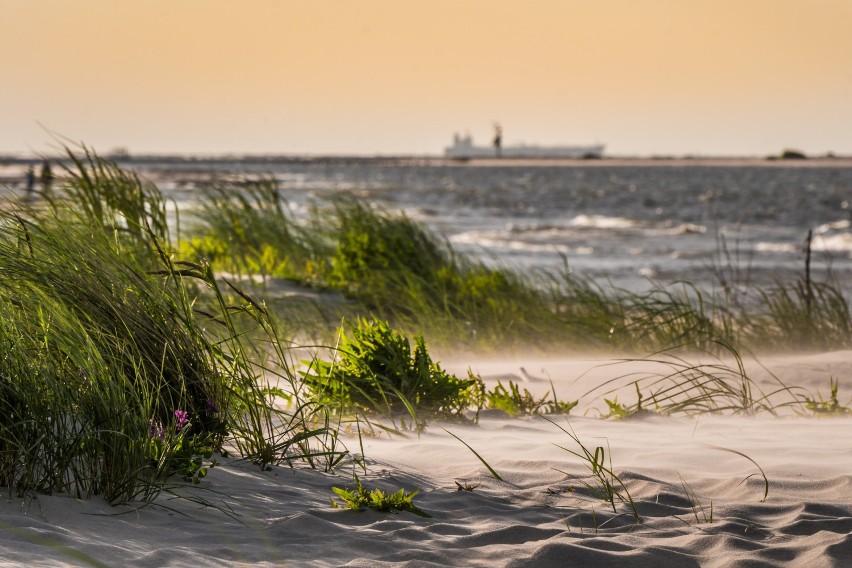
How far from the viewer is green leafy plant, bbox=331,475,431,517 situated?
3.73 metres

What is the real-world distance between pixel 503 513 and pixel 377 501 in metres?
0.48

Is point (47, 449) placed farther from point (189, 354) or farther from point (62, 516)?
point (189, 354)

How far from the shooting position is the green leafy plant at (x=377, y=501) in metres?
3.73

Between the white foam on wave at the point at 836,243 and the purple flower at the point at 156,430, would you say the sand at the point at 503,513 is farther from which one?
the white foam on wave at the point at 836,243

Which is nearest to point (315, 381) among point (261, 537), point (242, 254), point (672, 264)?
point (261, 537)

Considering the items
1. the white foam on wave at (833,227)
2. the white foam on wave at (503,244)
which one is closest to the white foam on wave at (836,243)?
the white foam on wave at (833,227)

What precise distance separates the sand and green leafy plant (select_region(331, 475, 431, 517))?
0.03 metres

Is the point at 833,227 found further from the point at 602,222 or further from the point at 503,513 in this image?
the point at 503,513

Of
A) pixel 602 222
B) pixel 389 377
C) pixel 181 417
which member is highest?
pixel 181 417

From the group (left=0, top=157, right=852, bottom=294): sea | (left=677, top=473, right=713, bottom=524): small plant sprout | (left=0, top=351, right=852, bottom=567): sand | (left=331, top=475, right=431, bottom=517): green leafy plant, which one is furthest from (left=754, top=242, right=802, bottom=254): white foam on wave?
(left=331, top=475, right=431, bottom=517): green leafy plant

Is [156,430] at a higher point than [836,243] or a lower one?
higher

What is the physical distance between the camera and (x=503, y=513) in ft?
12.5

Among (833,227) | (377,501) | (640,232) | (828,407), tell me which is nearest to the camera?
(377,501)

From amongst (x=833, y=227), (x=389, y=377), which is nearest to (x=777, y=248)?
(x=833, y=227)
